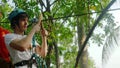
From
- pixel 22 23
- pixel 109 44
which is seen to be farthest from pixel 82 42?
pixel 22 23

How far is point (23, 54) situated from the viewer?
9.36 ft

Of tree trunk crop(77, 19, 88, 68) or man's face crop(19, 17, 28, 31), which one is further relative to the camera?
tree trunk crop(77, 19, 88, 68)

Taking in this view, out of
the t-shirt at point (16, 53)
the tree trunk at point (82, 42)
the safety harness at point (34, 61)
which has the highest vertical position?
the t-shirt at point (16, 53)

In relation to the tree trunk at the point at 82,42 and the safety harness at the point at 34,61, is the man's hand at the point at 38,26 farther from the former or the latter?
the tree trunk at the point at 82,42

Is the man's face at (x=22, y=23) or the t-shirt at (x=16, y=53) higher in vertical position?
the man's face at (x=22, y=23)

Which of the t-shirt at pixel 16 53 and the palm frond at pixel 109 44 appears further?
the palm frond at pixel 109 44

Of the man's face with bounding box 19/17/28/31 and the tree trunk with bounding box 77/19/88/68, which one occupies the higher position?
the man's face with bounding box 19/17/28/31

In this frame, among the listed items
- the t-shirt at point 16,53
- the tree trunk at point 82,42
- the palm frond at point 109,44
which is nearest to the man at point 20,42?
the t-shirt at point 16,53

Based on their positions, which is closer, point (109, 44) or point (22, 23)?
point (22, 23)

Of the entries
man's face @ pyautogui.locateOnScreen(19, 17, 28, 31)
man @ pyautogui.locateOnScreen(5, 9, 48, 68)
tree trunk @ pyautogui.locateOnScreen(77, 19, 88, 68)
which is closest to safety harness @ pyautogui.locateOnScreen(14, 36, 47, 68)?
man @ pyautogui.locateOnScreen(5, 9, 48, 68)

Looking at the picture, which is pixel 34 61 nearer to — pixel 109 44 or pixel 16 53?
pixel 16 53

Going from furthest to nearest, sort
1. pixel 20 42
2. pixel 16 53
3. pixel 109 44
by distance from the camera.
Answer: pixel 109 44 → pixel 16 53 → pixel 20 42

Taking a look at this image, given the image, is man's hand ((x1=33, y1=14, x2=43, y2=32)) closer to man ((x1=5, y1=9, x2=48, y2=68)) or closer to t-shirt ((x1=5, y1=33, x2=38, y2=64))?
man ((x1=5, y1=9, x2=48, y2=68))

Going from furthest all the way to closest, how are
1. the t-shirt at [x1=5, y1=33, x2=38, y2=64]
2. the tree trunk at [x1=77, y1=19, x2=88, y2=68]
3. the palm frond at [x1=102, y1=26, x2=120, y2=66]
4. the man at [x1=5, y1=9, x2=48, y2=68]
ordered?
the tree trunk at [x1=77, y1=19, x2=88, y2=68], the palm frond at [x1=102, y1=26, x2=120, y2=66], the t-shirt at [x1=5, y1=33, x2=38, y2=64], the man at [x1=5, y1=9, x2=48, y2=68]
